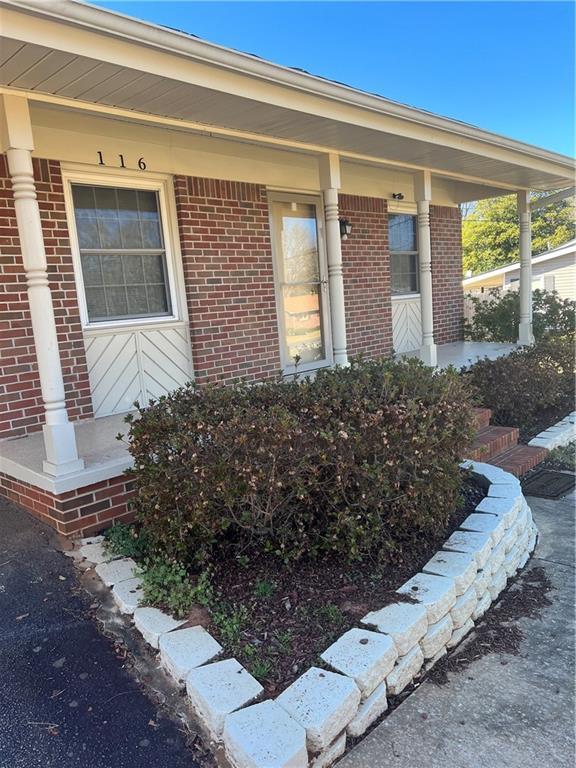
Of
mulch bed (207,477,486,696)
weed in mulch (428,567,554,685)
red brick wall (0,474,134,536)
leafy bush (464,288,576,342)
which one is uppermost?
leafy bush (464,288,576,342)

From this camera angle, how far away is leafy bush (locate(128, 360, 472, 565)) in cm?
260

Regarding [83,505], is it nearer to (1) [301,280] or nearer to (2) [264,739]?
(2) [264,739]

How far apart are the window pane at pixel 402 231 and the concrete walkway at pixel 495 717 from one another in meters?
6.22

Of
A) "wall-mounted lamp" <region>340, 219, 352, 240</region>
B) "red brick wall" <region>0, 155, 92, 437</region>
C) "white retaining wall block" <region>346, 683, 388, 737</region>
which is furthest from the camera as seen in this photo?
"wall-mounted lamp" <region>340, 219, 352, 240</region>

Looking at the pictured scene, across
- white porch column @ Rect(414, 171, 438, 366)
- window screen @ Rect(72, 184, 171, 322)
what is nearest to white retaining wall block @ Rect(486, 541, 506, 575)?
white porch column @ Rect(414, 171, 438, 366)

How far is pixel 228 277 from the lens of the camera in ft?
18.6

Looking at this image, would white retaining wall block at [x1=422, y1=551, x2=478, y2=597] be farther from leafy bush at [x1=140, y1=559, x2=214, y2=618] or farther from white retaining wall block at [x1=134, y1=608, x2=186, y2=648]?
white retaining wall block at [x1=134, y1=608, x2=186, y2=648]

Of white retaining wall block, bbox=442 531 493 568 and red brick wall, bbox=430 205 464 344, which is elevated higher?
red brick wall, bbox=430 205 464 344

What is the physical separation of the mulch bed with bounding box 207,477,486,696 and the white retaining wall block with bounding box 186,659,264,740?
66 mm

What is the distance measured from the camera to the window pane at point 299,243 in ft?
21.1

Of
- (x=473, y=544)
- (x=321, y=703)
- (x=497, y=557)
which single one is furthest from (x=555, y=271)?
(x=321, y=703)

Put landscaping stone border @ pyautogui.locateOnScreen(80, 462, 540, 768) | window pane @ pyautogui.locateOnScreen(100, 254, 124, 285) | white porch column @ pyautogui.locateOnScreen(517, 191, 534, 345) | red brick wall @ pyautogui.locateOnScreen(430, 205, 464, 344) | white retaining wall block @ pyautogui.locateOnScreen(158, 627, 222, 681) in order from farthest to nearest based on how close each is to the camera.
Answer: red brick wall @ pyautogui.locateOnScreen(430, 205, 464, 344) → white porch column @ pyautogui.locateOnScreen(517, 191, 534, 345) → window pane @ pyautogui.locateOnScreen(100, 254, 124, 285) → white retaining wall block @ pyautogui.locateOnScreen(158, 627, 222, 681) → landscaping stone border @ pyautogui.locateOnScreen(80, 462, 540, 768)

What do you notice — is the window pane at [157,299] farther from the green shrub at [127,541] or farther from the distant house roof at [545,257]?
the distant house roof at [545,257]

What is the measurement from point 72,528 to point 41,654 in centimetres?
92
